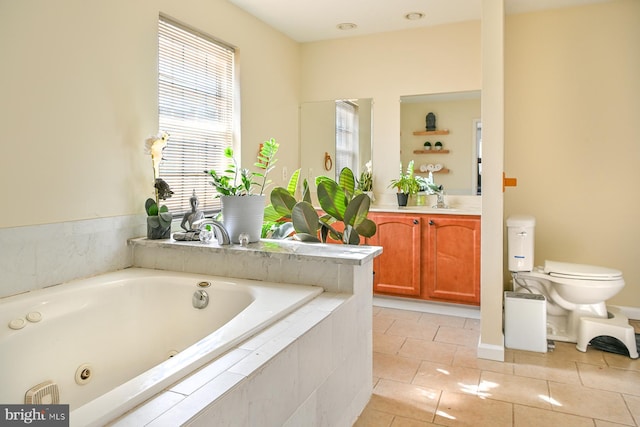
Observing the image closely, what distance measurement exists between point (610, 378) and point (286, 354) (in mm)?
2111

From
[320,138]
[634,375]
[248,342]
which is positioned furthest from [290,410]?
[320,138]

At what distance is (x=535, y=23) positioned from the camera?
143 inches

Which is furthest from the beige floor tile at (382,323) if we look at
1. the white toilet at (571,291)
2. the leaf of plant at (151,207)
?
the leaf of plant at (151,207)

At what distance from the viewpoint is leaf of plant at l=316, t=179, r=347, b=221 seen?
250 centimetres

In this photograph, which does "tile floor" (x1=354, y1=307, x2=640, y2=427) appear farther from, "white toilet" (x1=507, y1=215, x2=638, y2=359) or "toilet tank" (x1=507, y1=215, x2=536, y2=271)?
"toilet tank" (x1=507, y1=215, x2=536, y2=271)

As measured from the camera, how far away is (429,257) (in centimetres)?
365

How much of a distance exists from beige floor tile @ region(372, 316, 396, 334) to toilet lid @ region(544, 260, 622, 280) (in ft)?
3.95

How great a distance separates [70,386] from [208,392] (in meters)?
1.02

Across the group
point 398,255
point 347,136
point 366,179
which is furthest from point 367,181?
point 398,255

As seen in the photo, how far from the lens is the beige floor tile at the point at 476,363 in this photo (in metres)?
2.62

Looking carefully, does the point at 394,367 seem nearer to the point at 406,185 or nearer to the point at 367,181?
the point at 406,185

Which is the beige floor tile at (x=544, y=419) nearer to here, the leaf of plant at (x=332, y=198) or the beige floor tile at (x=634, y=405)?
the beige floor tile at (x=634, y=405)

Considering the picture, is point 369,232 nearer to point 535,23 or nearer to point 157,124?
point 157,124

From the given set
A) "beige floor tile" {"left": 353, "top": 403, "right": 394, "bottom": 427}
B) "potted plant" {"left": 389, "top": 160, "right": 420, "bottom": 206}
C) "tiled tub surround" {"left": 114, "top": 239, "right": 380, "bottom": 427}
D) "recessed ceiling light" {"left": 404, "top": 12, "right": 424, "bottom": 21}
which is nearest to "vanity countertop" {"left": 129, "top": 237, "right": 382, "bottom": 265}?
"tiled tub surround" {"left": 114, "top": 239, "right": 380, "bottom": 427}
